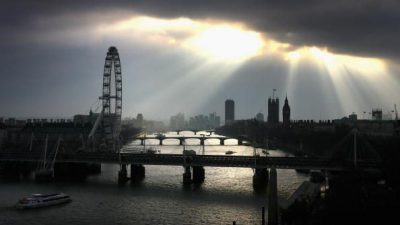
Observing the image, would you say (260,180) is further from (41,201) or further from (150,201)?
(41,201)

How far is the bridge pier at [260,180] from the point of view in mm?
46834

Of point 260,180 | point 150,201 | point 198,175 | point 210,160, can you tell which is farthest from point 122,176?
point 260,180

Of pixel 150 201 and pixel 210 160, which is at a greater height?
pixel 210 160

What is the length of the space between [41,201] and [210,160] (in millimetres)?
19052

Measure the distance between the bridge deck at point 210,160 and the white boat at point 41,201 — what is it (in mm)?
14955

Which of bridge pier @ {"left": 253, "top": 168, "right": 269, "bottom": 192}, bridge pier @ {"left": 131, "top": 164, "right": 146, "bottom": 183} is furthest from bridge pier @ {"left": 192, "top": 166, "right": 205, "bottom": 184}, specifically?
bridge pier @ {"left": 131, "top": 164, "right": 146, "bottom": 183}

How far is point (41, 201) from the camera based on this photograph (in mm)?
38812

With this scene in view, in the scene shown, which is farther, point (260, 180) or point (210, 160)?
point (210, 160)

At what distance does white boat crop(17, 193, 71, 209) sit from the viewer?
37.9 metres

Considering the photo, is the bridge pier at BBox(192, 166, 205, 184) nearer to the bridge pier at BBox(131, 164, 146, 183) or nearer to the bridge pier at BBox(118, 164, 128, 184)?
the bridge pier at BBox(131, 164, 146, 183)

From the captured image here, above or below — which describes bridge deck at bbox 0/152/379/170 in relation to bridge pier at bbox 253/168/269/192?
above

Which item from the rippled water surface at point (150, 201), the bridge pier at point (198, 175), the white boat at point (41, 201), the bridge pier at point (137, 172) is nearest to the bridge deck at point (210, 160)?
the bridge pier at point (198, 175)

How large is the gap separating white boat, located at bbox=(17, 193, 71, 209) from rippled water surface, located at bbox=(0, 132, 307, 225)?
2.22ft

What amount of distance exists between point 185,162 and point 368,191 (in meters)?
22.4
